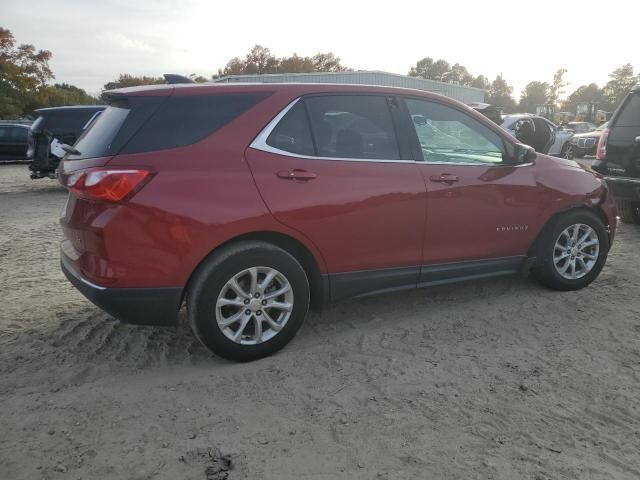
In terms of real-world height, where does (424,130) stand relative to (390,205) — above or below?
above

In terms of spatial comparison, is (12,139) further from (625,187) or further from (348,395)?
(348,395)

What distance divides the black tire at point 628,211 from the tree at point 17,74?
34411 millimetres

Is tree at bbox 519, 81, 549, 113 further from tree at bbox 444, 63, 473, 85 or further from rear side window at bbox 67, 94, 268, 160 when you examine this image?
rear side window at bbox 67, 94, 268, 160

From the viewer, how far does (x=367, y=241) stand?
3.65 m

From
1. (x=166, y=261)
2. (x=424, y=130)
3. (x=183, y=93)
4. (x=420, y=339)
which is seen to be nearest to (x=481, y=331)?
(x=420, y=339)

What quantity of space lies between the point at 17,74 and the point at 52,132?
2543 centimetres

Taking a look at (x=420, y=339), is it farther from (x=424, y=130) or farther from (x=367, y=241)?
(x=424, y=130)

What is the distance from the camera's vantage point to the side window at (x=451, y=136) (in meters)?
3.95

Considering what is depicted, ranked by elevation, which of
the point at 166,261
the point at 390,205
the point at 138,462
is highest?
the point at 390,205

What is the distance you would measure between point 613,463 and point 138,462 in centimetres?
216

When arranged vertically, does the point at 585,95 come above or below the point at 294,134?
above

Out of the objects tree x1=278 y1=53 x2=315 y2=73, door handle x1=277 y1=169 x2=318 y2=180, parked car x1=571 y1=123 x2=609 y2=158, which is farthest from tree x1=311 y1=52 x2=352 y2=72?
door handle x1=277 y1=169 x2=318 y2=180

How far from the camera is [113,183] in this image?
116 inches

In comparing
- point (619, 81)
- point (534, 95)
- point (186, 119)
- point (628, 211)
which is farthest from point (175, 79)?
point (534, 95)
